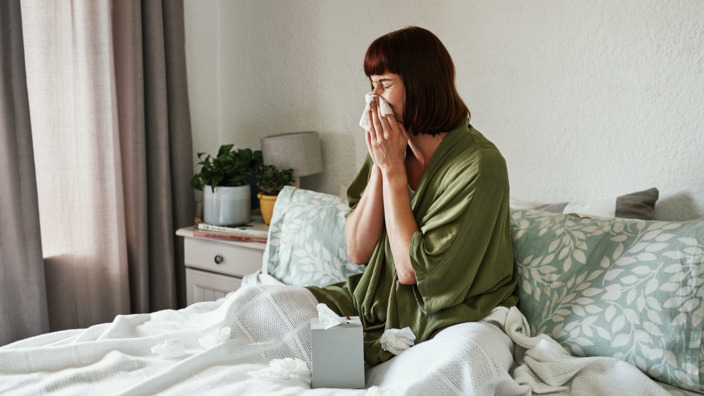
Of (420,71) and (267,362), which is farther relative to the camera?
(420,71)

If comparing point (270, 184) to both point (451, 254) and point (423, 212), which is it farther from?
point (451, 254)

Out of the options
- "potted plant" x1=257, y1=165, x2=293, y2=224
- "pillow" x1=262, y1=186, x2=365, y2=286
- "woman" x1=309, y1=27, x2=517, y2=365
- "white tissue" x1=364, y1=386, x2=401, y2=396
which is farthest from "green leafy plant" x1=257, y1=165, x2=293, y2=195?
"white tissue" x1=364, y1=386, x2=401, y2=396

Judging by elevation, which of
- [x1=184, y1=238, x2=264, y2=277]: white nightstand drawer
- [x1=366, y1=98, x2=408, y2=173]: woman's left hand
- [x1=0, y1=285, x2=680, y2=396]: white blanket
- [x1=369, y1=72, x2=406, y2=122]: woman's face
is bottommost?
[x1=184, y1=238, x2=264, y2=277]: white nightstand drawer

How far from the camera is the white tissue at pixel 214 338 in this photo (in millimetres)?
1405

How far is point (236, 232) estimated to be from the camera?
2357mm

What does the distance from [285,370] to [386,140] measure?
597 mm

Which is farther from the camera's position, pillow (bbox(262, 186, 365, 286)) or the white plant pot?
the white plant pot

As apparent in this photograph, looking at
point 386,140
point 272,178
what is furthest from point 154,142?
point 386,140

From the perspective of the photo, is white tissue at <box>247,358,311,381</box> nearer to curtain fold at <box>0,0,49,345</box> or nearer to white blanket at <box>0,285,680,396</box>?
white blanket at <box>0,285,680,396</box>

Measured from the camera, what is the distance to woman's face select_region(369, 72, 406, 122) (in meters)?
1.59

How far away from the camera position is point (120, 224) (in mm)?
2439

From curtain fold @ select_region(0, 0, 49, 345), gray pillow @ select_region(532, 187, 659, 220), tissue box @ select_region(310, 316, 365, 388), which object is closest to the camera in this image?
tissue box @ select_region(310, 316, 365, 388)

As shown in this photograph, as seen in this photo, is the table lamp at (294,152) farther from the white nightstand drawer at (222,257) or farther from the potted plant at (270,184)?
the white nightstand drawer at (222,257)

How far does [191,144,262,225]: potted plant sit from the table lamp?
88 mm
